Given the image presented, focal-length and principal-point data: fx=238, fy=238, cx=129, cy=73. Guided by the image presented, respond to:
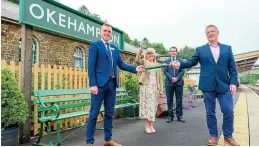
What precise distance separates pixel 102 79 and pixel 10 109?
4.94ft

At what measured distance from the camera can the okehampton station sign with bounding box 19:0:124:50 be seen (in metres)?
3.92

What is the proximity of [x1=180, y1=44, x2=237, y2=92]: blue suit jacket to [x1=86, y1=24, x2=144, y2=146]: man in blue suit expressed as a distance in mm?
1505

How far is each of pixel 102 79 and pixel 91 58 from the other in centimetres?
35

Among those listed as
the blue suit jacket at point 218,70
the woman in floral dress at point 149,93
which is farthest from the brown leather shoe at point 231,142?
the woman in floral dress at point 149,93

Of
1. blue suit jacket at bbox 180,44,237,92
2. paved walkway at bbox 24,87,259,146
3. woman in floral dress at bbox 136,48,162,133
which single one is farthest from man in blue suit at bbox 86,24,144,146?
blue suit jacket at bbox 180,44,237,92

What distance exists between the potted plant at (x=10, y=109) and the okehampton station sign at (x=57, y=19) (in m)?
0.99

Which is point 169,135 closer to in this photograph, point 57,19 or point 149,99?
point 149,99

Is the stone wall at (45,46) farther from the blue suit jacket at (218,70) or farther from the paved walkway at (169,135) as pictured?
the blue suit jacket at (218,70)

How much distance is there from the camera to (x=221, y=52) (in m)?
3.90

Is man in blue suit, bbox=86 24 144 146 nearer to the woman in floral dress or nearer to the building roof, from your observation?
the woman in floral dress

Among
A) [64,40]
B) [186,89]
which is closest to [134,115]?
[186,89]

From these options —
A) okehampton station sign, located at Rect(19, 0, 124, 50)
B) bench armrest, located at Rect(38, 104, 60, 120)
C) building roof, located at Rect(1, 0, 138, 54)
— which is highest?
building roof, located at Rect(1, 0, 138, 54)

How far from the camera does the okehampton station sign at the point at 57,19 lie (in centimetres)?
392

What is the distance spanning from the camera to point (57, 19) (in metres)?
4.45
